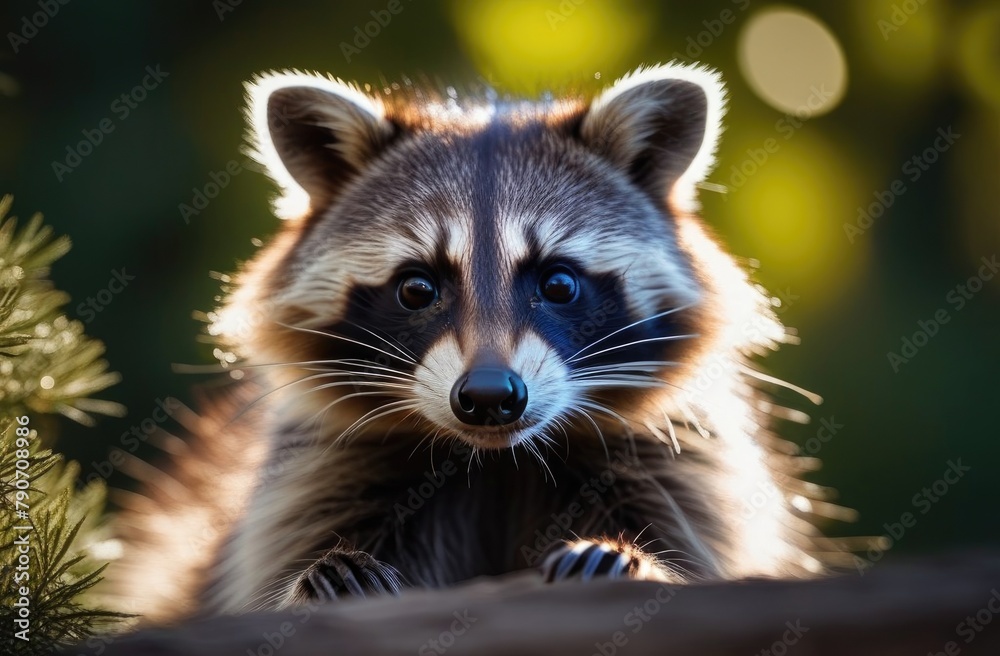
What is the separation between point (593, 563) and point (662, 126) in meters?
1.27

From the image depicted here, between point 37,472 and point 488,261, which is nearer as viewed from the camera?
point 37,472

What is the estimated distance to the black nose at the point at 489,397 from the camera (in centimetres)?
209

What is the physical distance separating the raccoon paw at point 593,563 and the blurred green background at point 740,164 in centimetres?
177

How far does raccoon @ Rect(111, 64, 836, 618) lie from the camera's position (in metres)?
2.32

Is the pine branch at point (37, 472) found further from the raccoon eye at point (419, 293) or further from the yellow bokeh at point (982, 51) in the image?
the yellow bokeh at point (982, 51)

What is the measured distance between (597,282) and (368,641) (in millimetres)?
1357

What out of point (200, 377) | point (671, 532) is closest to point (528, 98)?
point (671, 532)

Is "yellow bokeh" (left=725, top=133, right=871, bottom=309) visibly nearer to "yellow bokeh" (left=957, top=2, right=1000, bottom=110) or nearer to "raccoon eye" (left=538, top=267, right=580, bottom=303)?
"yellow bokeh" (left=957, top=2, right=1000, bottom=110)

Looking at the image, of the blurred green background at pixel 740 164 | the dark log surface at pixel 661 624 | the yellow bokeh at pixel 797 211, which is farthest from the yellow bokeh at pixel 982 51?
the dark log surface at pixel 661 624

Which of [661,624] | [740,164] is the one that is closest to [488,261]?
[661,624]

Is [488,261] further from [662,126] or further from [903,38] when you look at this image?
[903,38]

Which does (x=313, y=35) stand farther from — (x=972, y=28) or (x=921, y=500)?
(x=921, y=500)

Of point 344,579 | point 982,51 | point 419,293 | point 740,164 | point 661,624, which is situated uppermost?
point 982,51

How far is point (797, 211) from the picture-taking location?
355 cm
